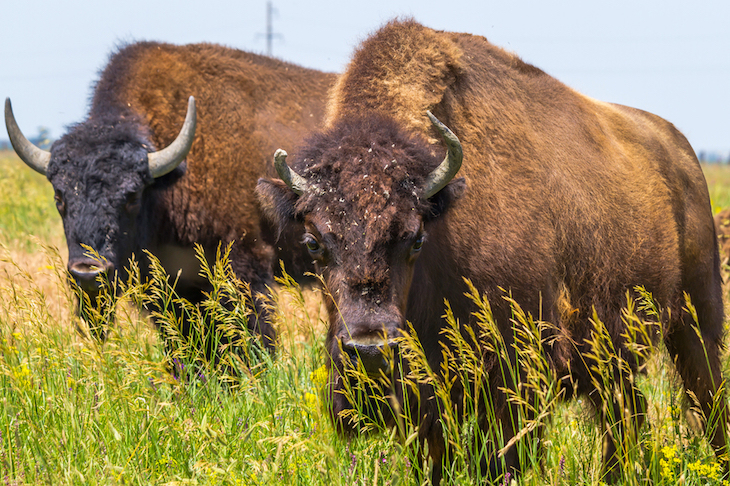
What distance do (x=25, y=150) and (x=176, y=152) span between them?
4.38 ft

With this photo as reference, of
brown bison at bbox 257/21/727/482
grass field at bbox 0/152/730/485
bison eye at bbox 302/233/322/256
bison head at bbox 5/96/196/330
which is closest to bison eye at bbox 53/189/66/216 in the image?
bison head at bbox 5/96/196/330

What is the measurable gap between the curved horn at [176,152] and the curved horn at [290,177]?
2515mm

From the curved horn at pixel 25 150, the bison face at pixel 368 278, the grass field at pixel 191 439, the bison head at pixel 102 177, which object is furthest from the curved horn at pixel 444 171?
the curved horn at pixel 25 150

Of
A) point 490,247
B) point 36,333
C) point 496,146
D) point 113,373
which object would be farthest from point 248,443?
point 496,146

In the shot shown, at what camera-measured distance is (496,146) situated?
355 centimetres

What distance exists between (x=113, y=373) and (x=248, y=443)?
2.36 ft

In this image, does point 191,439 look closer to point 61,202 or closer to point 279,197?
point 279,197

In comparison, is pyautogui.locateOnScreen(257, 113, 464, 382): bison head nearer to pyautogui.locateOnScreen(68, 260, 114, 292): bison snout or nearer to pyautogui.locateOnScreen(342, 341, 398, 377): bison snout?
pyautogui.locateOnScreen(342, 341, 398, 377): bison snout

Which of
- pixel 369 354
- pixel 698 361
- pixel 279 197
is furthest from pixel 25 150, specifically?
pixel 698 361

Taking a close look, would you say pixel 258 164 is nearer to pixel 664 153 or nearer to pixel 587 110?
pixel 587 110

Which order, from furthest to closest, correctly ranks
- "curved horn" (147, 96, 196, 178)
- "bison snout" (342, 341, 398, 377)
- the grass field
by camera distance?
"curved horn" (147, 96, 196, 178) → "bison snout" (342, 341, 398, 377) → the grass field

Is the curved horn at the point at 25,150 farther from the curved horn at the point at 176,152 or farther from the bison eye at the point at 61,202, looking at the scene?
the curved horn at the point at 176,152

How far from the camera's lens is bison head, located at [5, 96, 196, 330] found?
475 cm

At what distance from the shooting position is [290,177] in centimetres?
308
